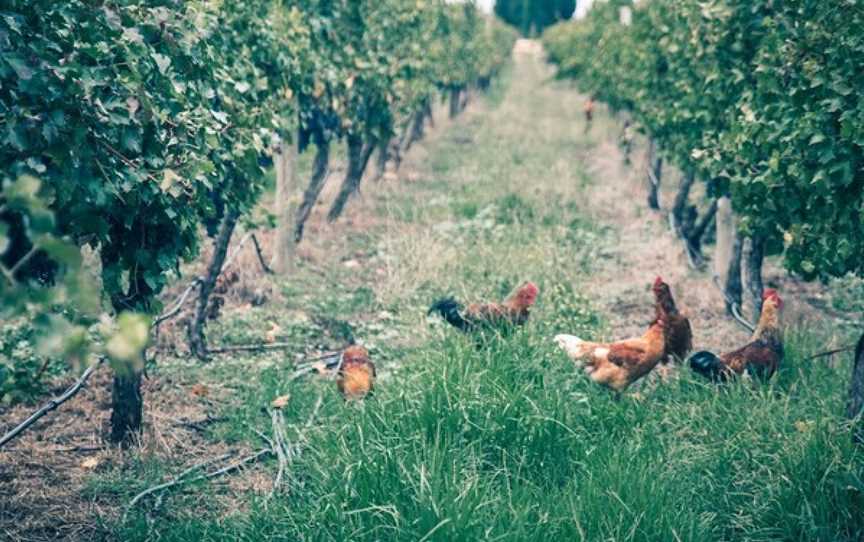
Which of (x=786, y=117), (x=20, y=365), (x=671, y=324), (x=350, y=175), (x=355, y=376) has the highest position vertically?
(x=786, y=117)

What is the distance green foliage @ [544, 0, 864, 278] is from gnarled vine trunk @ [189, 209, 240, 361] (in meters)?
3.25

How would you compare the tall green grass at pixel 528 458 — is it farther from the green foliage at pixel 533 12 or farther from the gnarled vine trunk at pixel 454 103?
the green foliage at pixel 533 12

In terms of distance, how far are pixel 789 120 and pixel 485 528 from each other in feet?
8.96

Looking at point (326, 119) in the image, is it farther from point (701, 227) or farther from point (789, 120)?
point (789, 120)

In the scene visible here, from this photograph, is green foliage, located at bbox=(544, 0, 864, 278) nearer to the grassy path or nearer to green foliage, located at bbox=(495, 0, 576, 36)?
the grassy path

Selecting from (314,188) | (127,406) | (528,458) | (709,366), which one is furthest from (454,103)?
(528,458)

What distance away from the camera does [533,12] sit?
283ft

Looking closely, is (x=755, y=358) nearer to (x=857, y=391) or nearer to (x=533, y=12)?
(x=857, y=391)

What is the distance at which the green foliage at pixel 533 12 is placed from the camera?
8594 centimetres

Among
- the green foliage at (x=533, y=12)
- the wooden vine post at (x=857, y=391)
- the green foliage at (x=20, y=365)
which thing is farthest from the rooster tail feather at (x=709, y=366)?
the green foliage at (x=533, y=12)

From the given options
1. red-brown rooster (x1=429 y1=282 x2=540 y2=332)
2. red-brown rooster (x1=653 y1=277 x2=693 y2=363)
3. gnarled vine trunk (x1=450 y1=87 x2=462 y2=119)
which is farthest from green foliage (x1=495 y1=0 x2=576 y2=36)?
red-brown rooster (x1=653 y1=277 x2=693 y2=363)

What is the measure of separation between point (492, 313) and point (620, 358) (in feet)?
2.86

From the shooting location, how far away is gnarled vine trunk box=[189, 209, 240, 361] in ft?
18.2

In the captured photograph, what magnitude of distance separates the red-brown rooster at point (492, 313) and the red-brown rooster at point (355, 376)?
25.9 inches
